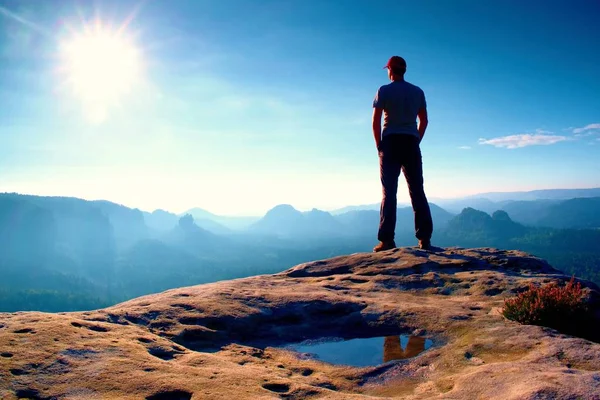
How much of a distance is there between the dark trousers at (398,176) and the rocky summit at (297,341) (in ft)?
10.9

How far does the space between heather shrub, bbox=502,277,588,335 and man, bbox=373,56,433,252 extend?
6.77 metres

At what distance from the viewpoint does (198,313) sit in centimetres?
885

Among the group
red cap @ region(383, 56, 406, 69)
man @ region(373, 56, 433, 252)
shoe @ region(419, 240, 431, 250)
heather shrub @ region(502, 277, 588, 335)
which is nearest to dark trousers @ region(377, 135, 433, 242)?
man @ region(373, 56, 433, 252)

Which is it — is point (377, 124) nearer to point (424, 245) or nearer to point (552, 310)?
point (424, 245)

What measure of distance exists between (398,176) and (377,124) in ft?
7.31

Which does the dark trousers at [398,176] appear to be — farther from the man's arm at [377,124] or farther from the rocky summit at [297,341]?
the rocky summit at [297,341]

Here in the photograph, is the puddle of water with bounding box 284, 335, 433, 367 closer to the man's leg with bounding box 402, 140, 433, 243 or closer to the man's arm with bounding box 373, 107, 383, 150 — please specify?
the man's leg with bounding box 402, 140, 433, 243

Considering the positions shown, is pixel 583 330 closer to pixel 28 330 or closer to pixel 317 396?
pixel 317 396

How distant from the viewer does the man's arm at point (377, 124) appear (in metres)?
14.4

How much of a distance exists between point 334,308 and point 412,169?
7.32 m

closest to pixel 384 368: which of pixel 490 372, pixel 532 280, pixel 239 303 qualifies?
pixel 490 372

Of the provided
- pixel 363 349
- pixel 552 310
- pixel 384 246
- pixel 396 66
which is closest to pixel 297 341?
pixel 363 349

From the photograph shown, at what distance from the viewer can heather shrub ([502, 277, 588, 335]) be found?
7566 mm

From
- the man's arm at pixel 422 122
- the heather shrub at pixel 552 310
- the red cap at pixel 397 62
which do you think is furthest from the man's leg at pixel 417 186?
the heather shrub at pixel 552 310
